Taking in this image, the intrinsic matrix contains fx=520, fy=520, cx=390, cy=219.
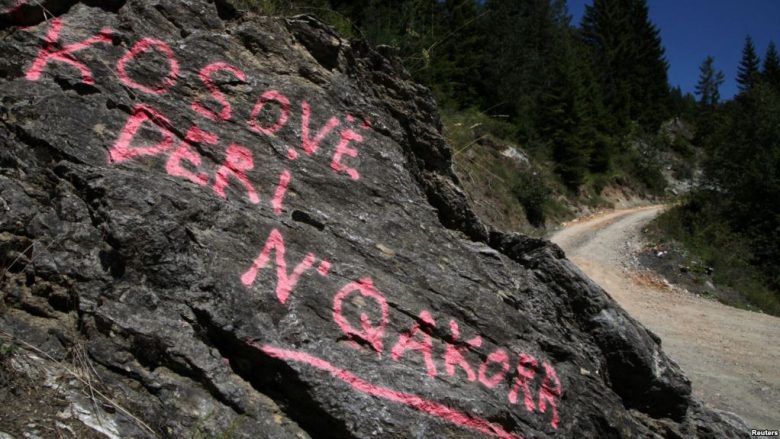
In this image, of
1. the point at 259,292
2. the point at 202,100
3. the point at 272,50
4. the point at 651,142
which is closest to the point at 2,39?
the point at 202,100

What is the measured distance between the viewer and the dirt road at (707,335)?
22.1ft

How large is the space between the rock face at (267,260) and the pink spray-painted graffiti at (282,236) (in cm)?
1

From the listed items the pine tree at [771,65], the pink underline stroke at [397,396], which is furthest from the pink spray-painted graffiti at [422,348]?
the pine tree at [771,65]

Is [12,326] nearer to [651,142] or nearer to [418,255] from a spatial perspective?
[418,255]

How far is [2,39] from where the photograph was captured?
9.91 ft

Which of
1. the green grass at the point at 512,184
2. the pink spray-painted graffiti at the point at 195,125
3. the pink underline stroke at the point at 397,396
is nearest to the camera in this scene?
the pink underline stroke at the point at 397,396

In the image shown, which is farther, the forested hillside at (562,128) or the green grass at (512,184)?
the green grass at (512,184)

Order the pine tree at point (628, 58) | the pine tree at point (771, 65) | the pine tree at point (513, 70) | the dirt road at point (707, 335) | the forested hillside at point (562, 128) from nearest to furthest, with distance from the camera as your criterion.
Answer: the dirt road at point (707, 335) < the forested hillside at point (562, 128) < the pine tree at point (513, 70) < the pine tree at point (628, 58) < the pine tree at point (771, 65)

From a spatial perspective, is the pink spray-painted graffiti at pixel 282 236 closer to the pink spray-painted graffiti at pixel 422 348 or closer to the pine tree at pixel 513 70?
the pink spray-painted graffiti at pixel 422 348

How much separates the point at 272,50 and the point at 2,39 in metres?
1.65

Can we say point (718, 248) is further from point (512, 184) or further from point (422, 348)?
point (422, 348)

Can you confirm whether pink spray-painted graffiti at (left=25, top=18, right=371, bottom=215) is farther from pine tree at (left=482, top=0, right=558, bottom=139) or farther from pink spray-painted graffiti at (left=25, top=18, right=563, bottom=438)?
pine tree at (left=482, top=0, right=558, bottom=139)

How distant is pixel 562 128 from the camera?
26.7 m

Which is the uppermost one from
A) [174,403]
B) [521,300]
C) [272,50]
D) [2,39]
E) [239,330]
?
[272,50]
